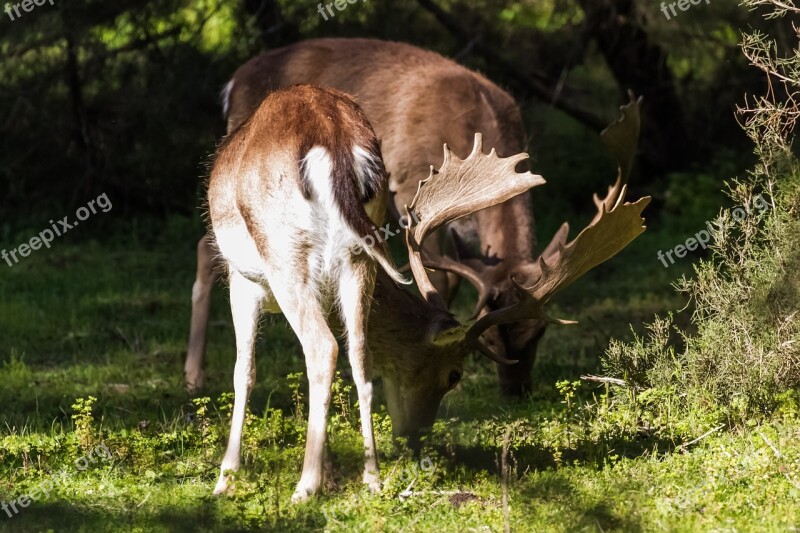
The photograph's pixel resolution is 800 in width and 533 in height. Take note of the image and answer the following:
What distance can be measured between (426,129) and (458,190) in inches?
105

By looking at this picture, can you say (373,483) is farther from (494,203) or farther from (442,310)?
(494,203)

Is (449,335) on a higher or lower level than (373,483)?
higher

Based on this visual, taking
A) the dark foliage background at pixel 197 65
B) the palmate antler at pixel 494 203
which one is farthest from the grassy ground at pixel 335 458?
the dark foliage background at pixel 197 65

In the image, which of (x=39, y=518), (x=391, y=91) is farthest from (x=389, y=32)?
(x=39, y=518)

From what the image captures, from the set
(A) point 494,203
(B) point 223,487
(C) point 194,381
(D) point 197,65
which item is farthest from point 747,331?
(D) point 197,65

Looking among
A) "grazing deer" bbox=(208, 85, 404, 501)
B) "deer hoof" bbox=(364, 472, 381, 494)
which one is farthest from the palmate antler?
"deer hoof" bbox=(364, 472, 381, 494)

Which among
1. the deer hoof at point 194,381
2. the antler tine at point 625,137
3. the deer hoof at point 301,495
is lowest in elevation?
the deer hoof at point 194,381

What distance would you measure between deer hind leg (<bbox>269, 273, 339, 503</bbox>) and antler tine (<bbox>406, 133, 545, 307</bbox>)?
2.73 feet

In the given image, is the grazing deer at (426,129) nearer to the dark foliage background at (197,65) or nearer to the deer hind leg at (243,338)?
the deer hind leg at (243,338)

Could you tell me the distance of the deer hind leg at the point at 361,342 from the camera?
5.30m

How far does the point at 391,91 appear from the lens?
9.02 meters

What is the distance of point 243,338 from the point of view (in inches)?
226

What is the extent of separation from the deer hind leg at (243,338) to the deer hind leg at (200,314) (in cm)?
217

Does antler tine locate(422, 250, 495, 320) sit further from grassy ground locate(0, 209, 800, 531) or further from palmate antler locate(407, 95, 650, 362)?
palmate antler locate(407, 95, 650, 362)
